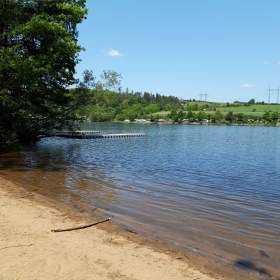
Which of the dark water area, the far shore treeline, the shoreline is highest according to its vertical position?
the far shore treeline

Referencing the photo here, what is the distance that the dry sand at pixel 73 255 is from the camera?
7.38 metres

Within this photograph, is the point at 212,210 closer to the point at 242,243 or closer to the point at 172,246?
the point at 242,243

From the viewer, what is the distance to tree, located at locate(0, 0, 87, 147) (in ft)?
76.7

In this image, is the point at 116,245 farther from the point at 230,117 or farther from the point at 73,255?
the point at 230,117

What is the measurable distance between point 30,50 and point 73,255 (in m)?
20.4

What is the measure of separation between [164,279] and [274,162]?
91.5ft

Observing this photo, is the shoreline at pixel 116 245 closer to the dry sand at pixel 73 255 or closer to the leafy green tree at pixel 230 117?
the dry sand at pixel 73 255

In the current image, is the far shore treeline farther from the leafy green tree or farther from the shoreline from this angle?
the leafy green tree

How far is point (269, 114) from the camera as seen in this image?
6841 inches

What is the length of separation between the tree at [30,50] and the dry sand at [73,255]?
14.4 m

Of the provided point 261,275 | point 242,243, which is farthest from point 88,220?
point 261,275

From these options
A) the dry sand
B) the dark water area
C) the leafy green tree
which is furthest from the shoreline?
the leafy green tree

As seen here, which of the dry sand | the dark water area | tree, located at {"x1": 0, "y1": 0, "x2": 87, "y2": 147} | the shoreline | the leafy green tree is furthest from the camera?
the leafy green tree

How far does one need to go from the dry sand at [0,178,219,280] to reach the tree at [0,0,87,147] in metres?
14.4
